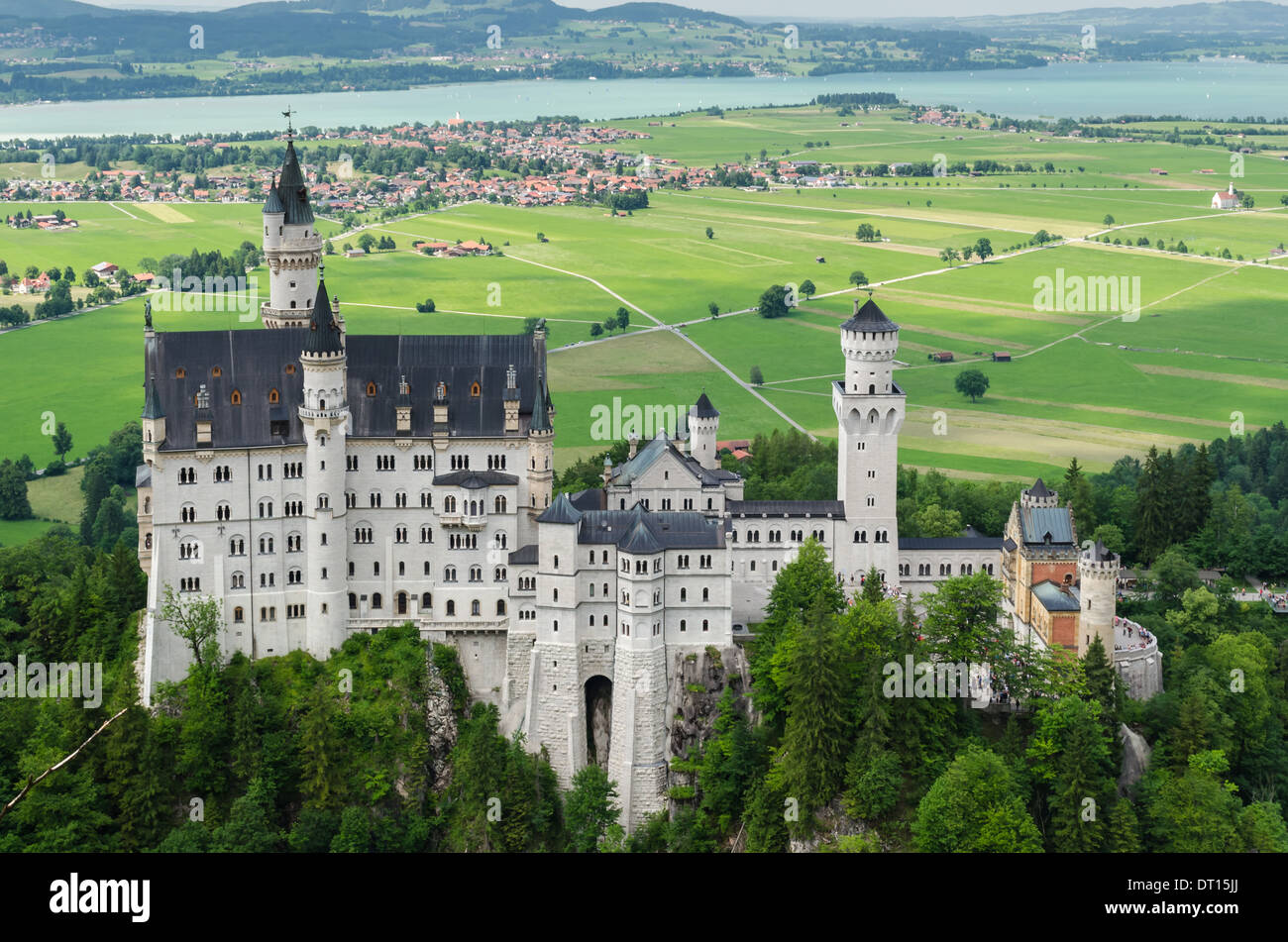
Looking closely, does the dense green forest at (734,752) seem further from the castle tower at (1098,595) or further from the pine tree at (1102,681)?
the castle tower at (1098,595)

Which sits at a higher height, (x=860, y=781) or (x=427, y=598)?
(x=427, y=598)

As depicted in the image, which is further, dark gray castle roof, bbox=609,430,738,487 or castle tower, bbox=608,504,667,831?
dark gray castle roof, bbox=609,430,738,487

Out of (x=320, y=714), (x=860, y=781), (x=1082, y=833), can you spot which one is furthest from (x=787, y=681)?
(x=320, y=714)

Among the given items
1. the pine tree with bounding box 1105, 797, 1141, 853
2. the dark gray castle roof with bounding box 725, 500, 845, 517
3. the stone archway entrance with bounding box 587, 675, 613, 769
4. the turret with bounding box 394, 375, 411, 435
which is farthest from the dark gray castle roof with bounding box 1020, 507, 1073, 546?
the turret with bounding box 394, 375, 411, 435

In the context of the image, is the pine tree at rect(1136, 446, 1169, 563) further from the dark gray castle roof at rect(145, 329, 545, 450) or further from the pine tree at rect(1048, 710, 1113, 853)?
the dark gray castle roof at rect(145, 329, 545, 450)

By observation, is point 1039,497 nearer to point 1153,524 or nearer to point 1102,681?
point 1102,681

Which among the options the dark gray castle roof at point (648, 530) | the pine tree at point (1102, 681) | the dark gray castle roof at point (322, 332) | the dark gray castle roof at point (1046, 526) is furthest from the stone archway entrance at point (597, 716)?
the pine tree at point (1102, 681)
